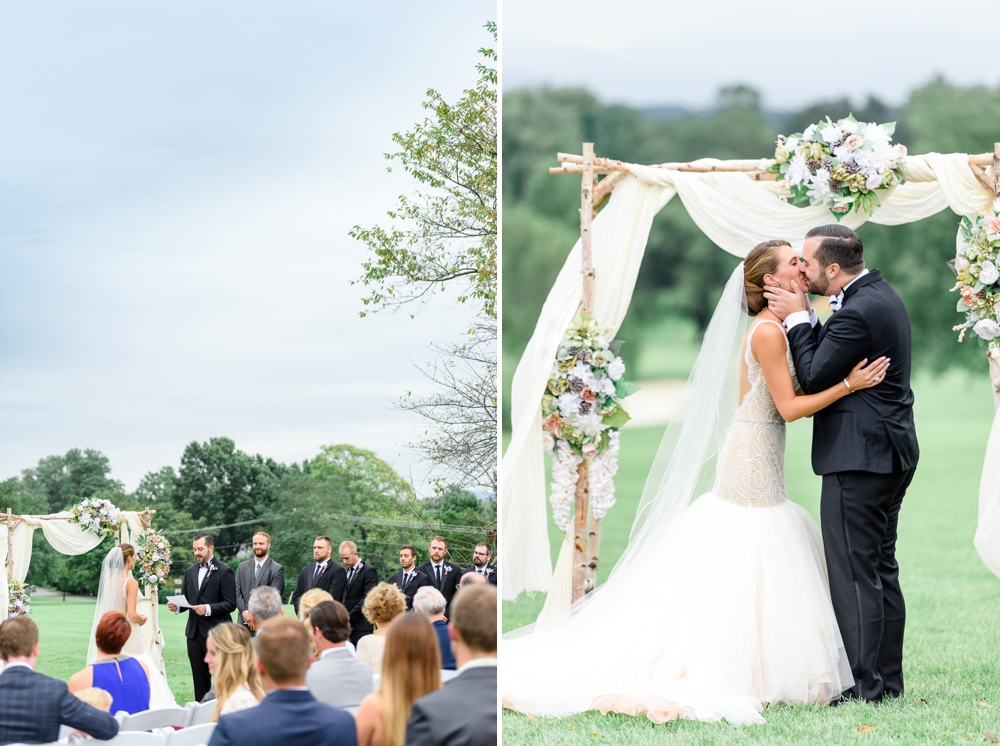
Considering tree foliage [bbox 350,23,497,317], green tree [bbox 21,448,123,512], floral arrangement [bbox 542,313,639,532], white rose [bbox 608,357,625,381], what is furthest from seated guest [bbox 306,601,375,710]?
green tree [bbox 21,448,123,512]

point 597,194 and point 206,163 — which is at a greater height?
point 206,163

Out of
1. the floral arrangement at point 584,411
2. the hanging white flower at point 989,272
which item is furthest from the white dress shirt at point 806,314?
the floral arrangement at point 584,411

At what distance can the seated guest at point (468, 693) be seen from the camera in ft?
7.16

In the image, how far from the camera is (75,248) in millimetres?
17141

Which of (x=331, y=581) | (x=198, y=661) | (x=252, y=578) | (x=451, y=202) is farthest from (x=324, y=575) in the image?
(x=451, y=202)

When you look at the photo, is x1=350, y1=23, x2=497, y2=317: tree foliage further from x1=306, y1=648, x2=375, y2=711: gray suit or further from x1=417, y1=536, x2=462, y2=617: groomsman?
x1=306, y1=648, x2=375, y2=711: gray suit

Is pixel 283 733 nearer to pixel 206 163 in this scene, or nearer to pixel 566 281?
pixel 566 281

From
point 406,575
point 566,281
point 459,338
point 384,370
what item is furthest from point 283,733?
point 384,370

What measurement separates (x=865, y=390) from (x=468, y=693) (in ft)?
8.23

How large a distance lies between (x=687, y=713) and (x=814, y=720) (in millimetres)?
482

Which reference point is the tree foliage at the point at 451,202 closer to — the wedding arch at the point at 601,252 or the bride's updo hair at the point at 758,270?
the wedding arch at the point at 601,252

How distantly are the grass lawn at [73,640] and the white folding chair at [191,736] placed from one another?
8334 millimetres

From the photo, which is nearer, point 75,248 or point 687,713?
point 687,713

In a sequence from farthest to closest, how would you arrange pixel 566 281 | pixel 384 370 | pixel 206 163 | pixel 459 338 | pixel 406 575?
pixel 206 163, pixel 384 370, pixel 459 338, pixel 406 575, pixel 566 281
